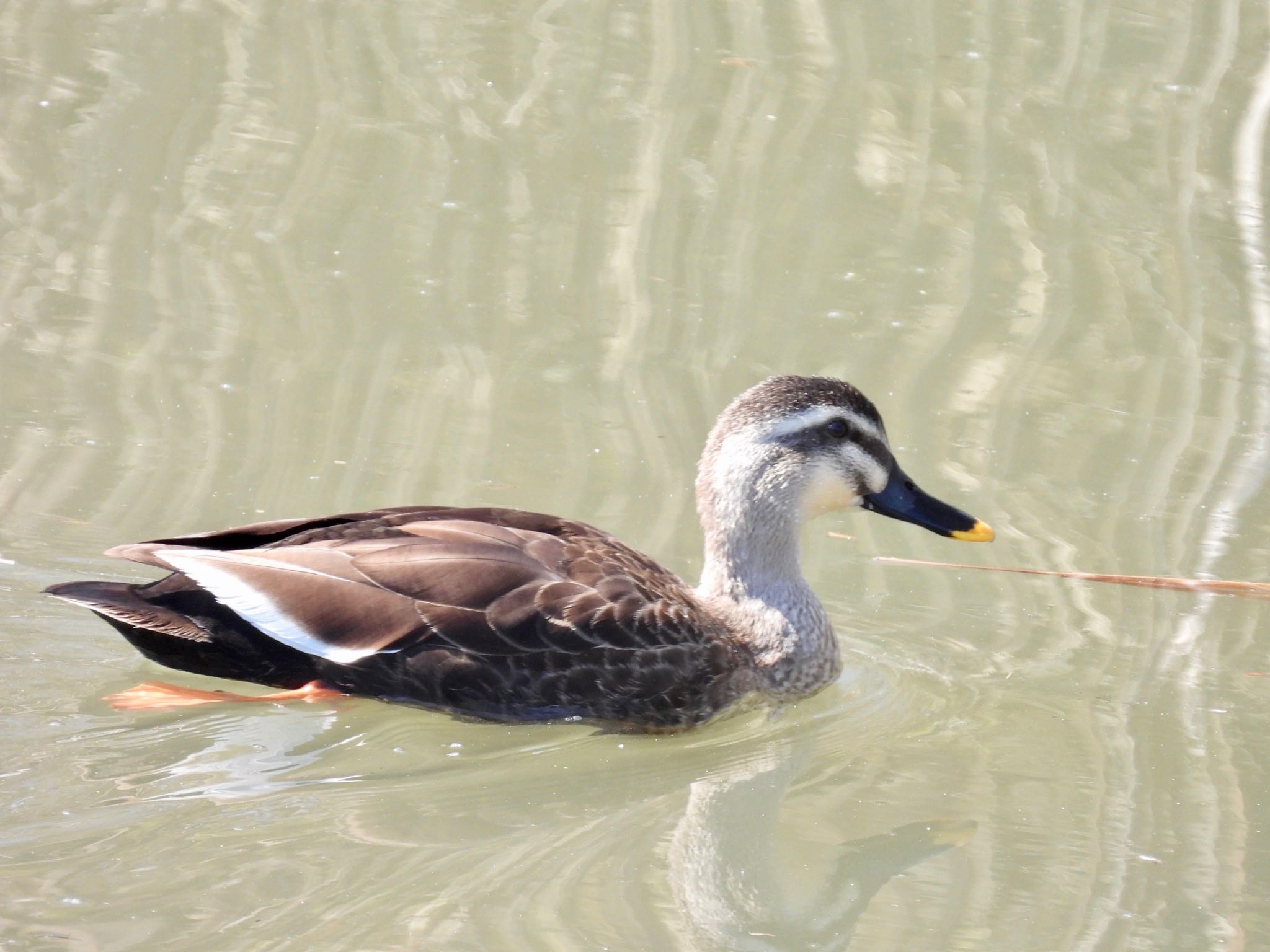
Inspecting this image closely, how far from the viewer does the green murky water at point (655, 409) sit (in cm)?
443

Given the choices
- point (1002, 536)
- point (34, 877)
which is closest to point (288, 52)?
point (1002, 536)

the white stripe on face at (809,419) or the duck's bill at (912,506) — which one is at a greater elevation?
the white stripe on face at (809,419)

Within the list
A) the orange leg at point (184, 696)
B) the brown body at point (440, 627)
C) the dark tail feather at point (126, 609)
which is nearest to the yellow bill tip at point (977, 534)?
the brown body at point (440, 627)

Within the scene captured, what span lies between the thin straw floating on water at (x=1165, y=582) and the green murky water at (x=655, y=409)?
0.05m

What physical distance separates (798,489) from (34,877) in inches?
113

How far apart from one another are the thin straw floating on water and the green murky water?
53mm

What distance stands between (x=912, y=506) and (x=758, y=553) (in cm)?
61

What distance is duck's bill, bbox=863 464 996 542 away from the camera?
6.06 m

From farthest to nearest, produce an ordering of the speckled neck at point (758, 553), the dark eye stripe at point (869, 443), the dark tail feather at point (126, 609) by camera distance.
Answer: the dark eye stripe at point (869, 443), the speckled neck at point (758, 553), the dark tail feather at point (126, 609)

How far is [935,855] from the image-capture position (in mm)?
4633

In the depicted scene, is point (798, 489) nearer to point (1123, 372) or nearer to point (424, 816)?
point (424, 816)

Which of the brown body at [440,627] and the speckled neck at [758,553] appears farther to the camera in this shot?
the speckled neck at [758,553]

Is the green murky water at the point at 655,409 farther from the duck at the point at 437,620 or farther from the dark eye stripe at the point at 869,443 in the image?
the dark eye stripe at the point at 869,443

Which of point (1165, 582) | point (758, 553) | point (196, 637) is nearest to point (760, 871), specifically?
point (758, 553)
